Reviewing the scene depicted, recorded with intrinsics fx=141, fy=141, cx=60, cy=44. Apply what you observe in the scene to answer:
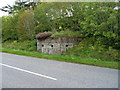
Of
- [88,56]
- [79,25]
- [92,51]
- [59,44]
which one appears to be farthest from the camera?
[79,25]

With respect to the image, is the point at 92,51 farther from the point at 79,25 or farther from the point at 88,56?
the point at 79,25

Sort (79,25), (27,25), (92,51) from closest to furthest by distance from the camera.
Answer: (92,51)
(79,25)
(27,25)

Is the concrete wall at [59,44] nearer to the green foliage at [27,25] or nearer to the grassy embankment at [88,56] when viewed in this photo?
the grassy embankment at [88,56]

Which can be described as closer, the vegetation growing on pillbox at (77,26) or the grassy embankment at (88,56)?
the grassy embankment at (88,56)

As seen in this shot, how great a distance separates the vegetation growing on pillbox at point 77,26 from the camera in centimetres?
962

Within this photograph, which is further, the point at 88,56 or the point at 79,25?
the point at 79,25

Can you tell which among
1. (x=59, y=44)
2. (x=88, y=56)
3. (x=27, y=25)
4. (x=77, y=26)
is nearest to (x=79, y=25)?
(x=77, y=26)

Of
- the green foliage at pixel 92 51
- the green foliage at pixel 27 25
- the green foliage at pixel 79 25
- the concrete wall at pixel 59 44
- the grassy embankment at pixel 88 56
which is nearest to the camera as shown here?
the grassy embankment at pixel 88 56

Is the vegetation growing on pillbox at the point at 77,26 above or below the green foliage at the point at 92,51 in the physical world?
above

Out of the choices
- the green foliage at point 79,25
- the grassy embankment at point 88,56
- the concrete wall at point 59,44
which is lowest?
the grassy embankment at point 88,56

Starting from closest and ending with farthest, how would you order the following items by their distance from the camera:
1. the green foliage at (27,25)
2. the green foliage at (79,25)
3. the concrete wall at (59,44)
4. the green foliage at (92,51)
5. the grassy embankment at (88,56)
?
the grassy embankment at (88,56) < the green foliage at (79,25) < the green foliage at (92,51) < the concrete wall at (59,44) < the green foliage at (27,25)

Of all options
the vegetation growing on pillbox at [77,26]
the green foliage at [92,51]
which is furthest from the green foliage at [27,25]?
the green foliage at [92,51]

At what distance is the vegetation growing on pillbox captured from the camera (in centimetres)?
962

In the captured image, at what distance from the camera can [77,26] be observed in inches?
605
